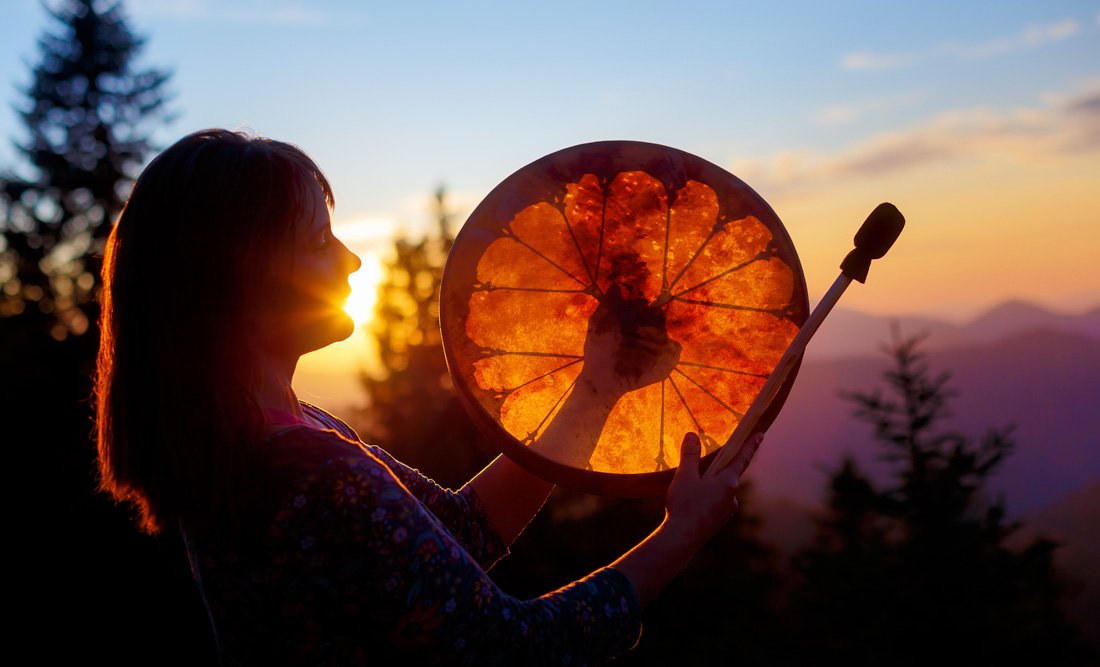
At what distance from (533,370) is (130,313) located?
2.44 ft

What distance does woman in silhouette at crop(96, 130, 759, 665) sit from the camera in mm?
920

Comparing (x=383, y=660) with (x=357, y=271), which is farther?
(x=357, y=271)

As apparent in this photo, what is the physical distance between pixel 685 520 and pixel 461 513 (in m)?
0.58

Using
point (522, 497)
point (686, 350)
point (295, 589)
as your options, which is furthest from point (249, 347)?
point (686, 350)

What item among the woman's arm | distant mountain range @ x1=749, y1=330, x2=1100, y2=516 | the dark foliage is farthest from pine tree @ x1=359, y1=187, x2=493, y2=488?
distant mountain range @ x1=749, y1=330, x2=1100, y2=516

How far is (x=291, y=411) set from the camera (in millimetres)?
1153

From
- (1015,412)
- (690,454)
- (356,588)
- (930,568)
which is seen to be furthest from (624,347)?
(1015,412)

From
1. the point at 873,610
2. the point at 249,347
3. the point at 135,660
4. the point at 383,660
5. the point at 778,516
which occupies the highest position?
the point at 249,347

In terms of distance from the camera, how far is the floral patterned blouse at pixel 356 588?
2.99ft

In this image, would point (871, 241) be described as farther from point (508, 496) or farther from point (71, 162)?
point (71, 162)

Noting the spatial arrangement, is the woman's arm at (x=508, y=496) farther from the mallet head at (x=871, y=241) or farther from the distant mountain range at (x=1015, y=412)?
the distant mountain range at (x=1015, y=412)

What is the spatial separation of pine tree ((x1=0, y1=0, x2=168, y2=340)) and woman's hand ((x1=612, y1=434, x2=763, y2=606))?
17.6 metres

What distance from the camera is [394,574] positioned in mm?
910

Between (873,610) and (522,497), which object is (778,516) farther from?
(522,497)
